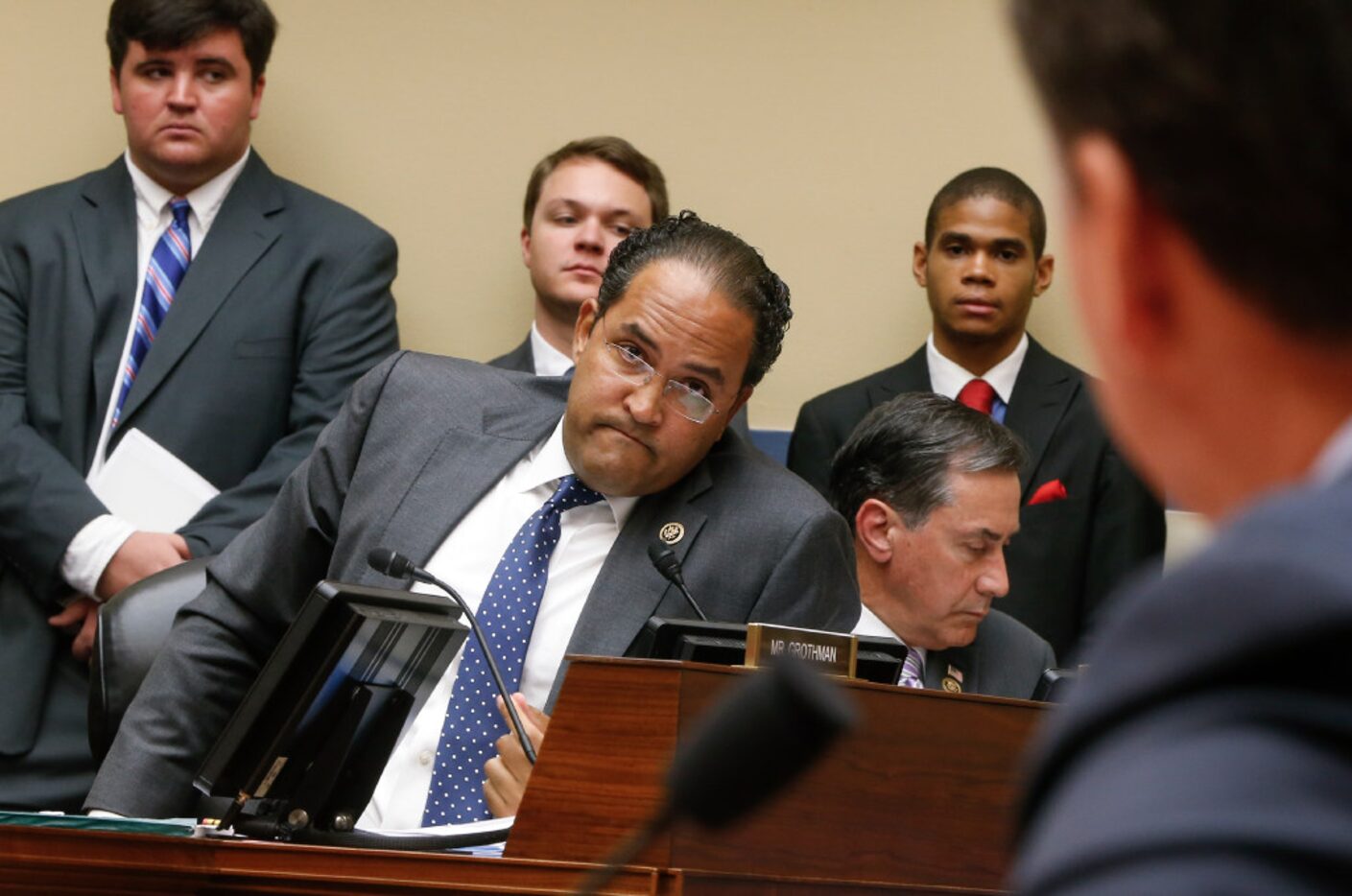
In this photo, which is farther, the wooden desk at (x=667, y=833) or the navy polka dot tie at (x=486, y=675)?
A: the navy polka dot tie at (x=486, y=675)

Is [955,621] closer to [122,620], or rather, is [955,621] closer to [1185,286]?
[122,620]

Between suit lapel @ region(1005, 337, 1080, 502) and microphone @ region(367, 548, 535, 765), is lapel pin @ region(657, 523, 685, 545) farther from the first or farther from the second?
suit lapel @ region(1005, 337, 1080, 502)

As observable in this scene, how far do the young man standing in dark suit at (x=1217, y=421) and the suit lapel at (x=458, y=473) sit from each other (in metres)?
2.19

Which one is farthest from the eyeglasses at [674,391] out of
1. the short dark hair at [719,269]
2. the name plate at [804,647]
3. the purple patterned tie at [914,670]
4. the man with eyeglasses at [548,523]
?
the purple patterned tie at [914,670]

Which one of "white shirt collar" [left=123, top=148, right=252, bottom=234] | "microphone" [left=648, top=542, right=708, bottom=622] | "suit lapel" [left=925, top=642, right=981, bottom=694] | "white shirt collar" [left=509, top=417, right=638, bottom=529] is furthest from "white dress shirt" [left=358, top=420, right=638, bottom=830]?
"white shirt collar" [left=123, top=148, right=252, bottom=234]

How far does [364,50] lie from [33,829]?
3.41 meters

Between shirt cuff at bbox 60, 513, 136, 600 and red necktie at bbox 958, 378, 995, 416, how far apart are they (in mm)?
1941

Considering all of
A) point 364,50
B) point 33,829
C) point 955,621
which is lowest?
point 33,829

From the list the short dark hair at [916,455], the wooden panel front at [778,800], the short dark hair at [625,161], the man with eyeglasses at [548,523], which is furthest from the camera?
the short dark hair at [625,161]

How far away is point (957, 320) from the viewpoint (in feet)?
14.6

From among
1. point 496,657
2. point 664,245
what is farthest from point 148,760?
point 664,245

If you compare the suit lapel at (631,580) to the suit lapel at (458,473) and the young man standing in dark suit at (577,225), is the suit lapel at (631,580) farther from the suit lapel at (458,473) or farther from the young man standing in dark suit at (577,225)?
the young man standing in dark suit at (577,225)

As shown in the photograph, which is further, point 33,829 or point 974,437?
point 974,437

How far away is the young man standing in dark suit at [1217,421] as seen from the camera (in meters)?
→ 0.55
